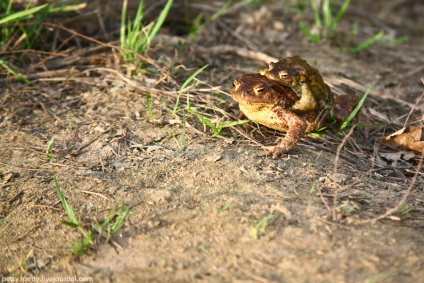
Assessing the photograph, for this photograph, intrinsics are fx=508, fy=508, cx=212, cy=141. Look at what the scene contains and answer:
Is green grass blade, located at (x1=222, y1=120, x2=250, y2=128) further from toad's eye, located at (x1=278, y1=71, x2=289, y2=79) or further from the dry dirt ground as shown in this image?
toad's eye, located at (x1=278, y1=71, x2=289, y2=79)

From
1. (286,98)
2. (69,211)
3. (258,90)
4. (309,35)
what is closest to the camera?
(69,211)

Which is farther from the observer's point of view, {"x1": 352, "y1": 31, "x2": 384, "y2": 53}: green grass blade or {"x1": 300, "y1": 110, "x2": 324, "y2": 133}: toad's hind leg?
{"x1": 352, "y1": 31, "x2": 384, "y2": 53}: green grass blade

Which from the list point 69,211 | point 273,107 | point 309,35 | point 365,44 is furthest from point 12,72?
point 365,44

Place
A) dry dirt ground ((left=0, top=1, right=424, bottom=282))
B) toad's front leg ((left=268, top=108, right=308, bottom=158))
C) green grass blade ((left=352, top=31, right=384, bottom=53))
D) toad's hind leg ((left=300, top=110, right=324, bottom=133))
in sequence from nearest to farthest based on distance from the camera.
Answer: dry dirt ground ((left=0, top=1, right=424, bottom=282)) → toad's front leg ((left=268, top=108, right=308, bottom=158)) → toad's hind leg ((left=300, top=110, right=324, bottom=133)) → green grass blade ((left=352, top=31, right=384, bottom=53))

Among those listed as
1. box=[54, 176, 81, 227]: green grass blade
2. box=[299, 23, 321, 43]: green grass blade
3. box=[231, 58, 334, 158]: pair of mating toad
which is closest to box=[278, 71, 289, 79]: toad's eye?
box=[231, 58, 334, 158]: pair of mating toad

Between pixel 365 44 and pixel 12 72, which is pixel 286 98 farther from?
pixel 12 72

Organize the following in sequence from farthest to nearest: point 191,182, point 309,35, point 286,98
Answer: point 309,35 < point 286,98 < point 191,182

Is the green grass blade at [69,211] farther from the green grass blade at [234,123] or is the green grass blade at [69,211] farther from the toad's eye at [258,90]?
the toad's eye at [258,90]

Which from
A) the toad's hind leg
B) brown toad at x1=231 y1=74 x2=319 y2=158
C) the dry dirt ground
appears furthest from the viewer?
the toad's hind leg

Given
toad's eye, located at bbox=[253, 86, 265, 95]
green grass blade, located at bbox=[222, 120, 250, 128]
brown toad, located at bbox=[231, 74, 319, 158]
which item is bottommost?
green grass blade, located at bbox=[222, 120, 250, 128]
